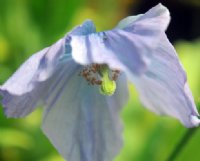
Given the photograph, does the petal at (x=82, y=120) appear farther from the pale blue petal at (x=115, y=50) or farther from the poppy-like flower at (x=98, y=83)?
the pale blue petal at (x=115, y=50)

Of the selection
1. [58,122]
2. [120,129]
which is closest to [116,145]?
[120,129]

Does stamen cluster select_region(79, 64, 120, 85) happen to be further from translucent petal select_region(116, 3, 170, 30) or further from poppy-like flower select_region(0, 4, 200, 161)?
translucent petal select_region(116, 3, 170, 30)

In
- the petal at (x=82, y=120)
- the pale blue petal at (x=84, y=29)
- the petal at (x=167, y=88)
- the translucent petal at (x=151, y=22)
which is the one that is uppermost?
the translucent petal at (x=151, y=22)

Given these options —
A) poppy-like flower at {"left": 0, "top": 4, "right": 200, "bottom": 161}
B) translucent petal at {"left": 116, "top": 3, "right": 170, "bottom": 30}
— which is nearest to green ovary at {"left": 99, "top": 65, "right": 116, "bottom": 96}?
poppy-like flower at {"left": 0, "top": 4, "right": 200, "bottom": 161}

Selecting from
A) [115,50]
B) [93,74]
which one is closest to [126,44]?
[115,50]

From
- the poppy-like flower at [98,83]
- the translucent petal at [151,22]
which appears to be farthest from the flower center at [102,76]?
the translucent petal at [151,22]

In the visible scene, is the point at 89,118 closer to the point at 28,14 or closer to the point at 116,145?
the point at 116,145

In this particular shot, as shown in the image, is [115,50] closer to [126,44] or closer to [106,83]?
[126,44]
